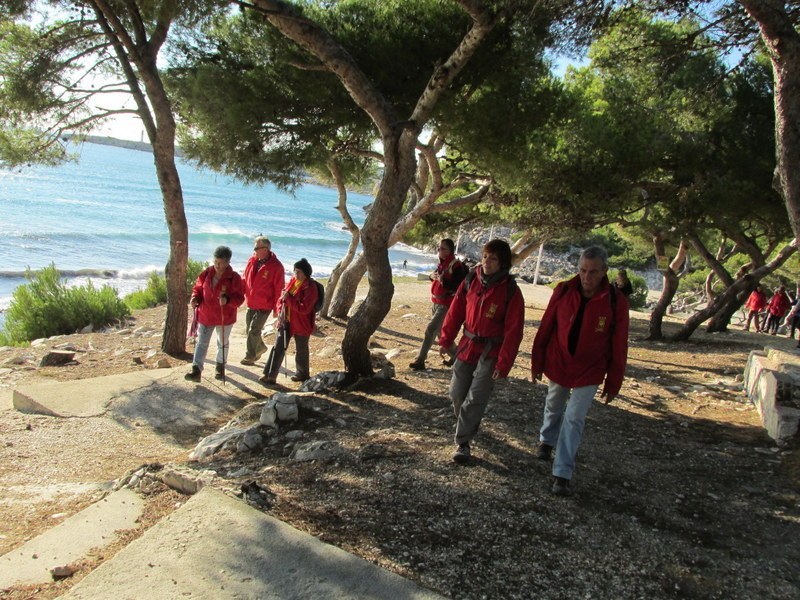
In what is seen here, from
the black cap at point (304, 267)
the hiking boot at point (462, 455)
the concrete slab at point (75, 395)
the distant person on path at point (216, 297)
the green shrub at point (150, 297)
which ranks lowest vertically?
the green shrub at point (150, 297)

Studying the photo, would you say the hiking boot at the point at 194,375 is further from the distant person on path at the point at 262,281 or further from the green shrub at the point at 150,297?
the green shrub at the point at 150,297

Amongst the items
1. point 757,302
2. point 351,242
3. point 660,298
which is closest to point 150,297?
point 351,242

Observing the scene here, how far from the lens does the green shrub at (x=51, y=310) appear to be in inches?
497

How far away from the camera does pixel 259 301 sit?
7.89 m

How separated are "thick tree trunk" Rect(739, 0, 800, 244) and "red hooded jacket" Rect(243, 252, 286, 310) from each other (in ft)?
17.6

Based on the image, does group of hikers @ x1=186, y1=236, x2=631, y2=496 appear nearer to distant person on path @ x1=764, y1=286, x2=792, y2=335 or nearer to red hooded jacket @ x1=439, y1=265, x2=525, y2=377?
red hooded jacket @ x1=439, y1=265, x2=525, y2=377

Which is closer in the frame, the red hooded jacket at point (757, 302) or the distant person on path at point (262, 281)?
the distant person on path at point (262, 281)

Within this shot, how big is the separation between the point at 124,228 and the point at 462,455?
38068 mm

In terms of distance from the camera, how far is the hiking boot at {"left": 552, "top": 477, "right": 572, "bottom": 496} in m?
4.02

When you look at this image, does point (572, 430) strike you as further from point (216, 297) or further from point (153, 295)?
point (153, 295)

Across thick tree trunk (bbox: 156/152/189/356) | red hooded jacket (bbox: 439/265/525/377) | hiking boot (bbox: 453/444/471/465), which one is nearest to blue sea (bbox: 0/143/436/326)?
thick tree trunk (bbox: 156/152/189/356)

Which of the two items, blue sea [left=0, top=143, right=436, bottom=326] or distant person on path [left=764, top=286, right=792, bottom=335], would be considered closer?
distant person on path [left=764, top=286, right=792, bottom=335]

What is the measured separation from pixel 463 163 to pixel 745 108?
5.45 meters

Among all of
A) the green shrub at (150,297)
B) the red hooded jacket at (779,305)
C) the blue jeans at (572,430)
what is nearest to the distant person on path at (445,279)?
the blue jeans at (572,430)
